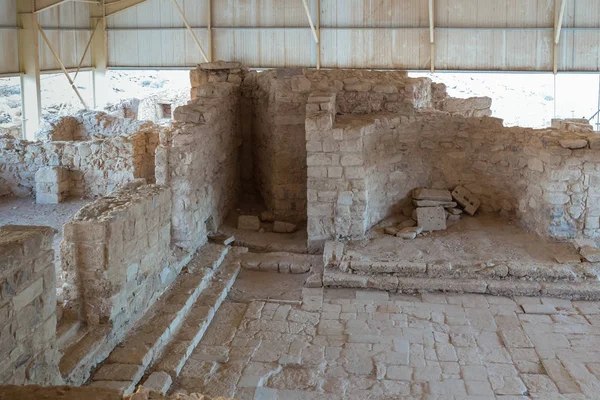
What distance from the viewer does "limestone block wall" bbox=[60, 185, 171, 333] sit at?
541 centimetres

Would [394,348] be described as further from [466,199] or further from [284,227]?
[466,199]

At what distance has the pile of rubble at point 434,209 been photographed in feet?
28.2

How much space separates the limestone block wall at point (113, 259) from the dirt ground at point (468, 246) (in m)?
2.76

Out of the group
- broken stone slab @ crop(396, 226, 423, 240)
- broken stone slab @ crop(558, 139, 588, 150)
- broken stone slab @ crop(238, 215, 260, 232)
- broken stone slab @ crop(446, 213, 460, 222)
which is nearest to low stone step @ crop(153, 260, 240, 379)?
broken stone slab @ crop(238, 215, 260, 232)

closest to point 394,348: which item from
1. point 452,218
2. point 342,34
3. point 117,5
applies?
point 452,218

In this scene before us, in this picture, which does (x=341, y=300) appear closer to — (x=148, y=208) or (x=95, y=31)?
(x=148, y=208)

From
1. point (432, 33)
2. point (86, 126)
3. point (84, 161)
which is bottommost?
point (84, 161)

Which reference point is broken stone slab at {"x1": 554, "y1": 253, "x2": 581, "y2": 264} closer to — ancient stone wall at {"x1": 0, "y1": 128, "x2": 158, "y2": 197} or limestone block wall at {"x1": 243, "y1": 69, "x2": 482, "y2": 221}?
limestone block wall at {"x1": 243, "y1": 69, "x2": 482, "y2": 221}

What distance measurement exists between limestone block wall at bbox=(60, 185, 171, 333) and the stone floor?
2.70 ft

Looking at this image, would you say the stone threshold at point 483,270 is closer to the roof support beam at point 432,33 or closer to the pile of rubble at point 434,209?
the pile of rubble at point 434,209

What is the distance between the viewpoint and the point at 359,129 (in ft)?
26.7

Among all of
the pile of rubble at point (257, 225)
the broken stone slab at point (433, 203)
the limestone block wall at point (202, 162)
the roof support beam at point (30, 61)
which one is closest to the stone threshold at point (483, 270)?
the broken stone slab at point (433, 203)

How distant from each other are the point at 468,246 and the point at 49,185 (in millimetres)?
6869

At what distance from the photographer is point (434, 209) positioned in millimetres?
8828
